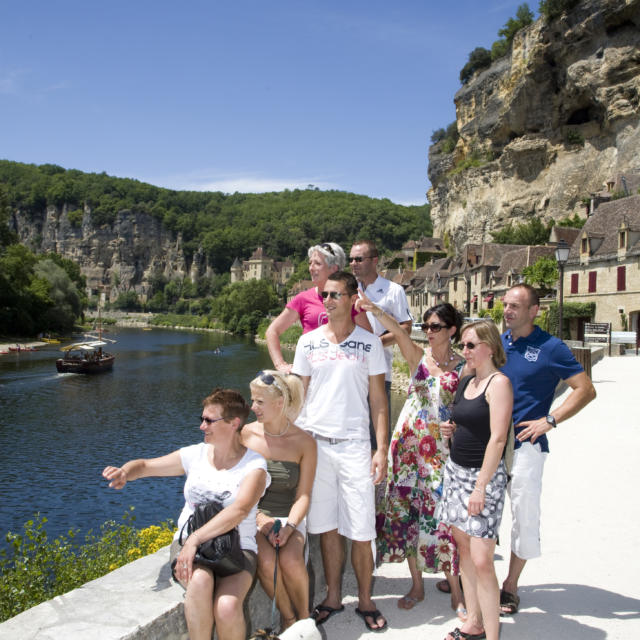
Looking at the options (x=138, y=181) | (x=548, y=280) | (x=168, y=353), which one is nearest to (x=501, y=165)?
(x=548, y=280)

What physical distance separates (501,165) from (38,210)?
16738 centimetres

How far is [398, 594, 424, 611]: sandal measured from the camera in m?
3.93

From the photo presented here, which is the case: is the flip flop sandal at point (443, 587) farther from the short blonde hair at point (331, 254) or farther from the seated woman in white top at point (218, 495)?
the short blonde hair at point (331, 254)

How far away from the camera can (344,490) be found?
12.3 ft

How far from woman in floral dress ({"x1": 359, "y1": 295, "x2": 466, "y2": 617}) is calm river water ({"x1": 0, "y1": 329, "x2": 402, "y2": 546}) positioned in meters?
11.2

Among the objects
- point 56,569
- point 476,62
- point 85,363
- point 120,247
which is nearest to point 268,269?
point 120,247

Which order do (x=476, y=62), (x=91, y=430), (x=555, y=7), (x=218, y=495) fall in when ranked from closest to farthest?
1. (x=218, y=495)
2. (x=91, y=430)
3. (x=555, y=7)
4. (x=476, y=62)

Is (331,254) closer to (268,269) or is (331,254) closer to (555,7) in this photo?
(555,7)

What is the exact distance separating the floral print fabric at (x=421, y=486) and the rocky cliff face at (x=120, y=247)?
167753 millimetres

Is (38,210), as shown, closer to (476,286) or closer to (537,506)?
(476,286)

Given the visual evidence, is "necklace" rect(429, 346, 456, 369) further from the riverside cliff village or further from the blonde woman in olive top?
the riverside cliff village

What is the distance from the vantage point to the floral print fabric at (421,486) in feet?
12.9

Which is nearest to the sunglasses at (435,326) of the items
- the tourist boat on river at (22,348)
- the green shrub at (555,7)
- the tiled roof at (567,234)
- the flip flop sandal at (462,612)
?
the flip flop sandal at (462,612)

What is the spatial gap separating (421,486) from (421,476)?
2.7 inches
